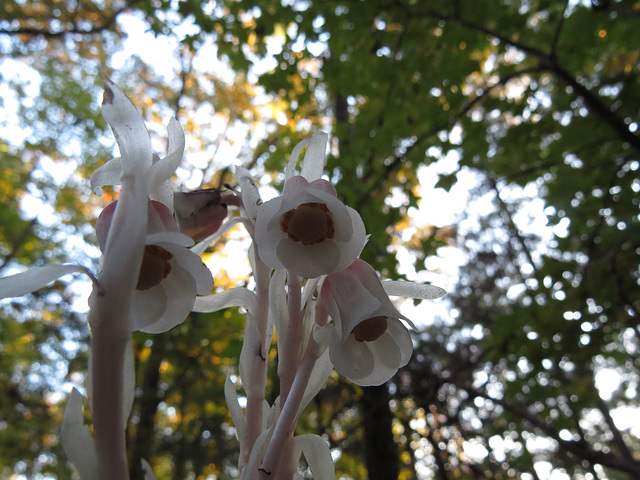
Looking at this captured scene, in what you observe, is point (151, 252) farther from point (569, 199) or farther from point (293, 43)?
point (293, 43)

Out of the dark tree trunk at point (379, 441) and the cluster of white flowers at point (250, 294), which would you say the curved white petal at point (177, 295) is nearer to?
the cluster of white flowers at point (250, 294)

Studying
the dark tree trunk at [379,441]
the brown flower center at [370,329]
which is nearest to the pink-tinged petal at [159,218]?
the brown flower center at [370,329]

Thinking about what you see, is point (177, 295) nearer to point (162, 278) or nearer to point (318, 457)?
point (162, 278)

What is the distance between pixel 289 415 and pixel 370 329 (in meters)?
0.13

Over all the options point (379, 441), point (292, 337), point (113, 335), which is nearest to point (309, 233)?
point (292, 337)

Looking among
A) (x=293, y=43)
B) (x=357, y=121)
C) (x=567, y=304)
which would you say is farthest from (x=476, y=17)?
(x=567, y=304)

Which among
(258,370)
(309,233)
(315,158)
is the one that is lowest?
(258,370)

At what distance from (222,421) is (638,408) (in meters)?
9.49

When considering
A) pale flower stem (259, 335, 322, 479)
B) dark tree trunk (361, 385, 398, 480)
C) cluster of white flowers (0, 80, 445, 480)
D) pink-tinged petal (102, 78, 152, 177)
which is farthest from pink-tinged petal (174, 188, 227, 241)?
dark tree trunk (361, 385, 398, 480)

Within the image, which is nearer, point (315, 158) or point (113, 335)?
point (113, 335)

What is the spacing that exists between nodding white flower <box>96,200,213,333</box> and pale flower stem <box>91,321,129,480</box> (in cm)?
7

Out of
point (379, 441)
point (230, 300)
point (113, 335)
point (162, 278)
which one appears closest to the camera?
point (113, 335)

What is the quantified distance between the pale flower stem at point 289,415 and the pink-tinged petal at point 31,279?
0.23 m

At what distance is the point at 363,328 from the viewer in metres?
0.50
